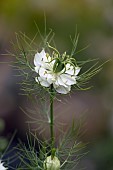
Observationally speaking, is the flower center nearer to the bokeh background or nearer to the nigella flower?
the nigella flower

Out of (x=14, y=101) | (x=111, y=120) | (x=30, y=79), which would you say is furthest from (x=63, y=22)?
(x=30, y=79)

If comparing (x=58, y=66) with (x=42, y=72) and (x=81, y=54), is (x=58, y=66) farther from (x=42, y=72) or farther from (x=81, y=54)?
(x=81, y=54)

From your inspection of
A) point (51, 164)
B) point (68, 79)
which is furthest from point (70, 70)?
point (51, 164)

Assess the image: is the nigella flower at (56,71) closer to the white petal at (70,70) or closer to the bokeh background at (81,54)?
the white petal at (70,70)

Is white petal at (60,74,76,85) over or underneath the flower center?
underneath

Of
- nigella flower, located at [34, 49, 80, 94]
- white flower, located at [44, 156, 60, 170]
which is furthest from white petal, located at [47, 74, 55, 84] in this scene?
white flower, located at [44, 156, 60, 170]
